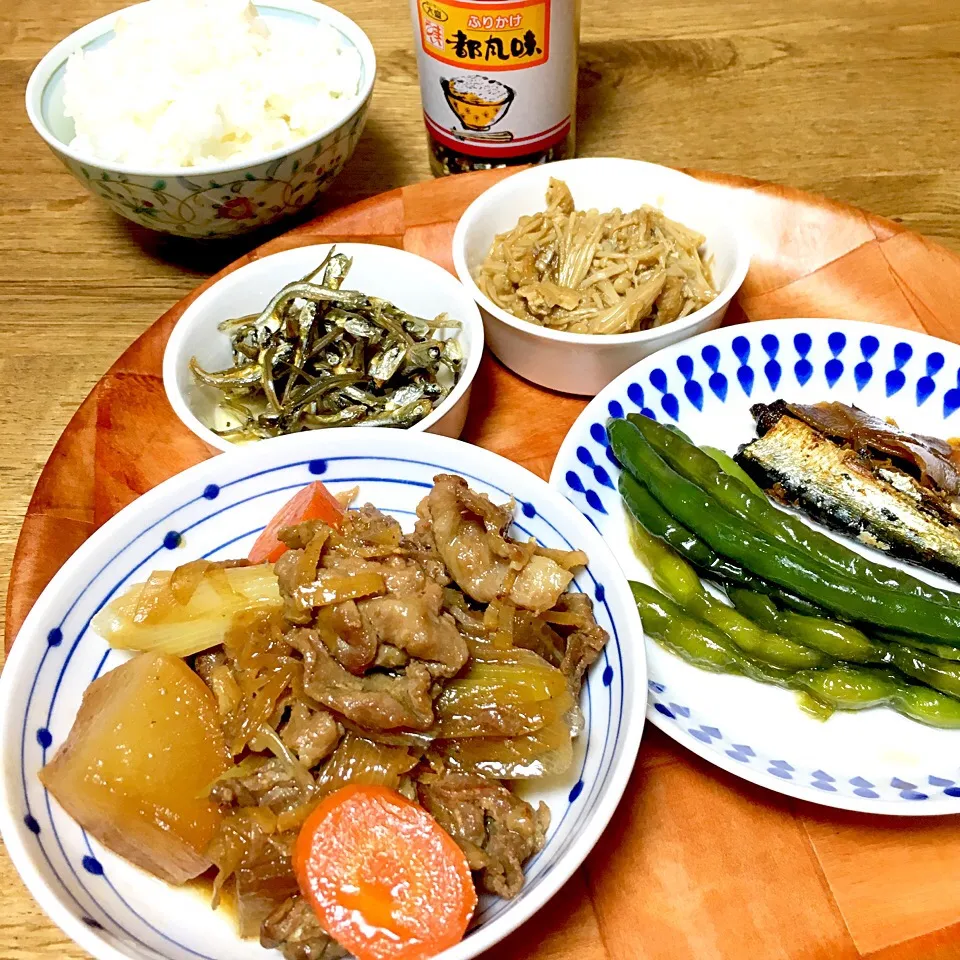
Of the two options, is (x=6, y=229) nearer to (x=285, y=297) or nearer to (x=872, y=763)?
(x=285, y=297)

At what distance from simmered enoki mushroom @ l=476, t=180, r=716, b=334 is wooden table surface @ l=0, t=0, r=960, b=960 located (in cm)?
84

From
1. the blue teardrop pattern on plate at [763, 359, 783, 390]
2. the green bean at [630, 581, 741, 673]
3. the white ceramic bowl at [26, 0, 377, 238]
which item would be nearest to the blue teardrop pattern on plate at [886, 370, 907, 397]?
the blue teardrop pattern on plate at [763, 359, 783, 390]

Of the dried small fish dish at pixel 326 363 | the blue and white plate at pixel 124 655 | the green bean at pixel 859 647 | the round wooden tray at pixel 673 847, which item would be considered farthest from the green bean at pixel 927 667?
the dried small fish dish at pixel 326 363

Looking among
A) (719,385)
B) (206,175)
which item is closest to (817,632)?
(719,385)

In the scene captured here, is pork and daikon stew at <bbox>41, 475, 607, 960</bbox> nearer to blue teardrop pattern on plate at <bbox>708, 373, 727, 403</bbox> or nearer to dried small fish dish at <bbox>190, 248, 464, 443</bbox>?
dried small fish dish at <bbox>190, 248, 464, 443</bbox>

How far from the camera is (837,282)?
2.61m

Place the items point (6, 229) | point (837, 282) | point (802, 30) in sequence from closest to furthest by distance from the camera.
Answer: point (837, 282)
point (6, 229)
point (802, 30)

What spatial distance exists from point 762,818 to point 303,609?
996 mm

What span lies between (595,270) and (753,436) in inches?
27.0

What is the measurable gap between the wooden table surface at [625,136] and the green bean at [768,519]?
1.52 meters

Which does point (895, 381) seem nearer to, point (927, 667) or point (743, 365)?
point (743, 365)

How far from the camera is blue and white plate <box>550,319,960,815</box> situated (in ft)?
5.46

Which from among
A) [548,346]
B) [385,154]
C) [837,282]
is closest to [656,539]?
[548,346]

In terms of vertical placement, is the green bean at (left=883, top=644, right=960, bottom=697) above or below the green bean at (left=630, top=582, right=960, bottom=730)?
above
